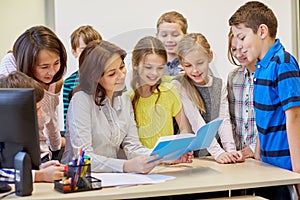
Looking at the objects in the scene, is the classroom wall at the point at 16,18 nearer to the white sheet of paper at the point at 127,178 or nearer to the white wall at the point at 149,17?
the white wall at the point at 149,17

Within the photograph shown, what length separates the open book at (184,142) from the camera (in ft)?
6.36

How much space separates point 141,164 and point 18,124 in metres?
0.54

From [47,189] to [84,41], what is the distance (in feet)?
4.95

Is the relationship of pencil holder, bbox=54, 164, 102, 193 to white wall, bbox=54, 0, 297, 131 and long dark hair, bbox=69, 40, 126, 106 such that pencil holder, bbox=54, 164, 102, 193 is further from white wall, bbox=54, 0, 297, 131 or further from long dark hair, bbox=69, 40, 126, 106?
white wall, bbox=54, 0, 297, 131

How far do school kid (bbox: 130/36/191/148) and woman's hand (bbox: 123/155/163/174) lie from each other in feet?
0.36

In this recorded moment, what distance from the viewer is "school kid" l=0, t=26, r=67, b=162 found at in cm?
231

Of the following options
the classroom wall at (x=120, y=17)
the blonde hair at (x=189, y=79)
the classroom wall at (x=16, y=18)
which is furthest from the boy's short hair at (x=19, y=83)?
the classroom wall at (x=16, y=18)

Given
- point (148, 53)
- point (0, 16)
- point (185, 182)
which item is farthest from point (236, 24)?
point (0, 16)

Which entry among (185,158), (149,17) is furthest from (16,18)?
(185,158)

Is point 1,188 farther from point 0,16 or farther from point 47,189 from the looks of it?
point 0,16

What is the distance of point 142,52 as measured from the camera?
2107mm

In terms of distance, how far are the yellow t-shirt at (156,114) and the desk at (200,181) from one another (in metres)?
0.15

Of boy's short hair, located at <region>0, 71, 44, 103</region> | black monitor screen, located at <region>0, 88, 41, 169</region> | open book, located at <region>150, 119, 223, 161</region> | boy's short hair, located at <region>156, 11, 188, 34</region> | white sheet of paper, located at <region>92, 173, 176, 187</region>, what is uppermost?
boy's short hair, located at <region>156, 11, 188, 34</region>

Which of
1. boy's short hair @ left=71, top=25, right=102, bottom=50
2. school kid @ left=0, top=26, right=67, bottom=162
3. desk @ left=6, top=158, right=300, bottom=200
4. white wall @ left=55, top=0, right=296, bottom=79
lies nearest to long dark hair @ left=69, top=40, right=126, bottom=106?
school kid @ left=0, top=26, right=67, bottom=162
